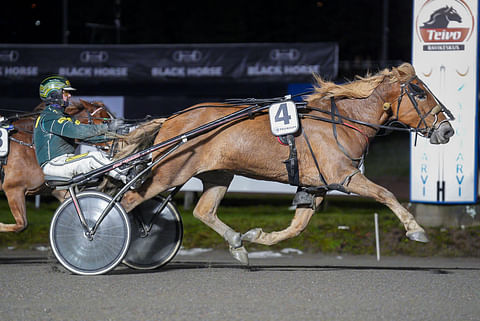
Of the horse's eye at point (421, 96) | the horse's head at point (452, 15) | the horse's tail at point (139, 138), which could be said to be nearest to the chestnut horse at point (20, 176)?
the horse's tail at point (139, 138)

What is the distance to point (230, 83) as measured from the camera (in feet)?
45.1

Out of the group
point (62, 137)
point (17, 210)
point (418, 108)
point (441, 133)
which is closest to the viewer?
point (441, 133)

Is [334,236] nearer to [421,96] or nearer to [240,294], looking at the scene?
[421,96]

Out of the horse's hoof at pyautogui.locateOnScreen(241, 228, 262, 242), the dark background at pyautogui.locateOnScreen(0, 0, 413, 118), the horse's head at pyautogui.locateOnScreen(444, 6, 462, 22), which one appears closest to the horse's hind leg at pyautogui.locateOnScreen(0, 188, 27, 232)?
the horse's hoof at pyautogui.locateOnScreen(241, 228, 262, 242)

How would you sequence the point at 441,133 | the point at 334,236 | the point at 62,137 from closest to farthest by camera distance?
the point at 441,133
the point at 62,137
the point at 334,236

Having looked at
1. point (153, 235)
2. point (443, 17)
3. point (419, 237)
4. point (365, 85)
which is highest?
point (443, 17)

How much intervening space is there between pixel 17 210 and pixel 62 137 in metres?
1.34

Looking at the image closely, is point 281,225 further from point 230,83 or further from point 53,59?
point 53,59

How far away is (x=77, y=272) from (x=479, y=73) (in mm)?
6854

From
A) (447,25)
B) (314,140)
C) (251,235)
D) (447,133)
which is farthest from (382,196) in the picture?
(447,25)

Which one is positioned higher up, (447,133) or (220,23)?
(220,23)

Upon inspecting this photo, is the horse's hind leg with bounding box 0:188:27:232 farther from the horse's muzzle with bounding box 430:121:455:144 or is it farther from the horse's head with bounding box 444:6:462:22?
the horse's head with bounding box 444:6:462:22

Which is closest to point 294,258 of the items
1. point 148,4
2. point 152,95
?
point 152,95

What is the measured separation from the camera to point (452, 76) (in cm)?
1132
